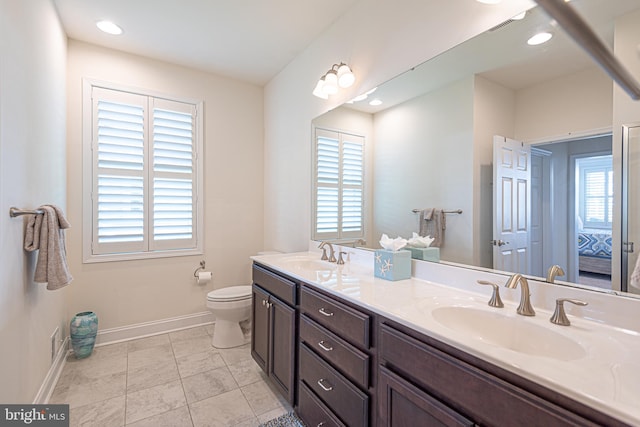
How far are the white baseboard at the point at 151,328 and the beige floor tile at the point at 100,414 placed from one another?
1004 mm

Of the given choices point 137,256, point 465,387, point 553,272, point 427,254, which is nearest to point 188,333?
point 137,256

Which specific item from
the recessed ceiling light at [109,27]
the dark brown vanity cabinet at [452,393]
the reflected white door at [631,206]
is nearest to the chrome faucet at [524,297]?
the reflected white door at [631,206]

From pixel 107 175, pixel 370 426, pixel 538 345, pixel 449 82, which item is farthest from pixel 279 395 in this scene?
pixel 107 175

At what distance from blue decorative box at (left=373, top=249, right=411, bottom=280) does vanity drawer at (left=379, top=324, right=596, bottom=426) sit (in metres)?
0.50

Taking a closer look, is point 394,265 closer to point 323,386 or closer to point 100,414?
point 323,386

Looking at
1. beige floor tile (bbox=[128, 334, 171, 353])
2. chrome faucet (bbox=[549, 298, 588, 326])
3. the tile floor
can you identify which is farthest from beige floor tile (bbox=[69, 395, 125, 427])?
chrome faucet (bbox=[549, 298, 588, 326])

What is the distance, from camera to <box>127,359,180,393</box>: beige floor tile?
2.12 metres

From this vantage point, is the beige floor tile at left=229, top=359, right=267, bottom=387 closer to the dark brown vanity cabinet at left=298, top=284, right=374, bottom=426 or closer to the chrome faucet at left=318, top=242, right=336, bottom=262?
the dark brown vanity cabinet at left=298, top=284, right=374, bottom=426

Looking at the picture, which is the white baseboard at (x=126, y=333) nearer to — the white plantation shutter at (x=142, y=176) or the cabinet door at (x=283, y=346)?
the white plantation shutter at (x=142, y=176)

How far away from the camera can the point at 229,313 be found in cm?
263

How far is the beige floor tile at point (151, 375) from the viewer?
2.12m

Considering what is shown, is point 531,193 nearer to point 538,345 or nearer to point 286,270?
point 538,345

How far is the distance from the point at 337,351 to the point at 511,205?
1.05m

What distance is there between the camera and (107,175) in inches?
108
